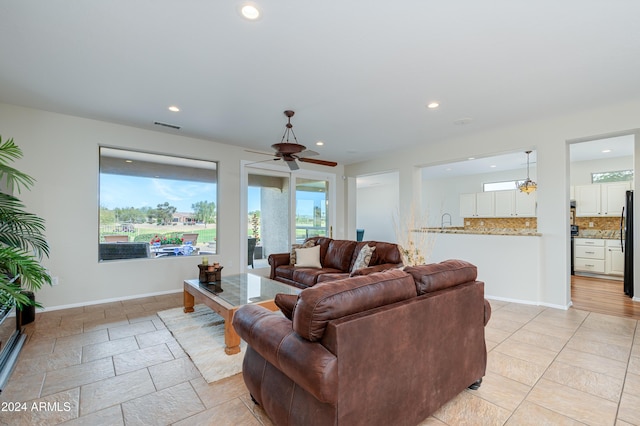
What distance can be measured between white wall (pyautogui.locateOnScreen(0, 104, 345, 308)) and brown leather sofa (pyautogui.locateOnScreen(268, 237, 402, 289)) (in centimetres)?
181

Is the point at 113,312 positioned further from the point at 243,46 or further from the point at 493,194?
the point at 493,194

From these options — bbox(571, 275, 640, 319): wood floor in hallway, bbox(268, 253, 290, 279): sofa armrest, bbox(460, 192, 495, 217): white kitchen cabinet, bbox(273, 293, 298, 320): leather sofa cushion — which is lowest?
bbox(571, 275, 640, 319): wood floor in hallway

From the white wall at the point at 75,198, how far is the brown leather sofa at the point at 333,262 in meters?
1.81

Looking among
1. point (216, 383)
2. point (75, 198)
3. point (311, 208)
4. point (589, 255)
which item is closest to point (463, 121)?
point (311, 208)

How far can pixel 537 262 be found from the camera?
4.16 meters

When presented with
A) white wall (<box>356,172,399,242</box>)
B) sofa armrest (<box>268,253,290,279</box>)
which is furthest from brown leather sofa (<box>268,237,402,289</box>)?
white wall (<box>356,172,399,242</box>)

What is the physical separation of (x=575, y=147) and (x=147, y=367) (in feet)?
24.3

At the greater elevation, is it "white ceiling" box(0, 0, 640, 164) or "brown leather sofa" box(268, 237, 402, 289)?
"white ceiling" box(0, 0, 640, 164)

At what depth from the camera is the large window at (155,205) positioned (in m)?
4.49

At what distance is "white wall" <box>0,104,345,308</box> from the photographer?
12.5ft

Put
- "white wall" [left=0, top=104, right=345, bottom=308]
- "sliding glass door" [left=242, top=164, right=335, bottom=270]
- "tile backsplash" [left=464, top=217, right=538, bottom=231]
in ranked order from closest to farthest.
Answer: "white wall" [left=0, top=104, right=345, bottom=308] < "sliding glass door" [left=242, top=164, right=335, bottom=270] < "tile backsplash" [left=464, top=217, right=538, bottom=231]

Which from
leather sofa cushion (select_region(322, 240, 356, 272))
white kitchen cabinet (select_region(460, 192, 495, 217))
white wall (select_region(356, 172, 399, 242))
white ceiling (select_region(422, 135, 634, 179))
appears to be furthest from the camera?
white wall (select_region(356, 172, 399, 242))

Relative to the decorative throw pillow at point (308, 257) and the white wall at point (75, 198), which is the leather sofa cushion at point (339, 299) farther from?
the white wall at point (75, 198)

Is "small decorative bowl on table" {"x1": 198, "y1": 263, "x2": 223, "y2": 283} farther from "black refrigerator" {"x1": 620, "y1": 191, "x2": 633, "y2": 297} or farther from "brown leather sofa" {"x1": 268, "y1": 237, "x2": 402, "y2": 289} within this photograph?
"black refrigerator" {"x1": 620, "y1": 191, "x2": 633, "y2": 297}
